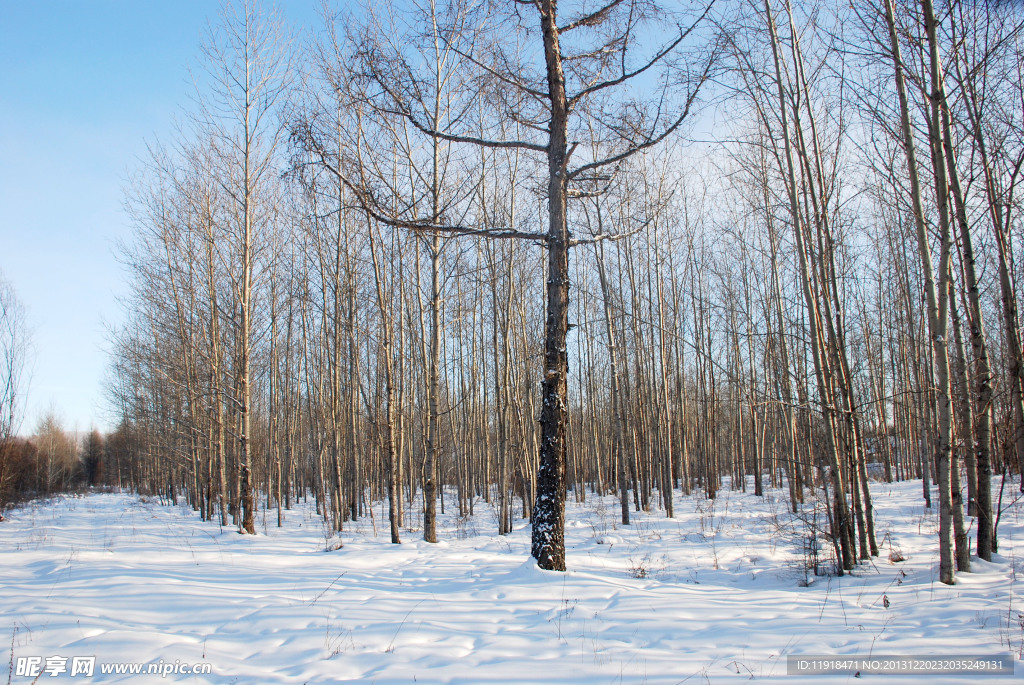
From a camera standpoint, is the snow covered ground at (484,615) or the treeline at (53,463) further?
the treeline at (53,463)

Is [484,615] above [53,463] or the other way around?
above

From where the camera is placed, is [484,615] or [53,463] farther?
[53,463]

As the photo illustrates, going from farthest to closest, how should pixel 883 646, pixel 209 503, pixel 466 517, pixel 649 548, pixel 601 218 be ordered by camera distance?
1. pixel 209 503
2. pixel 466 517
3. pixel 601 218
4. pixel 649 548
5. pixel 883 646

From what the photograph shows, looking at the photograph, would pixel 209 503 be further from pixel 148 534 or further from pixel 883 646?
pixel 883 646

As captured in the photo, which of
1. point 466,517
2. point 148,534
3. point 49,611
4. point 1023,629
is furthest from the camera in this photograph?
point 466,517

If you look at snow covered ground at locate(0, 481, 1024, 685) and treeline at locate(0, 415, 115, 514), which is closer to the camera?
snow covered ground at locate(0, 481, 1024, 685)

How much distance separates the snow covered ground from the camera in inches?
123

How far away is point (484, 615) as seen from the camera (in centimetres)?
416

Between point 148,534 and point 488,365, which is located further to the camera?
point 488,365

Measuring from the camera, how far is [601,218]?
42.2 feet

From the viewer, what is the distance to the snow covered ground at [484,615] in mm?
3121

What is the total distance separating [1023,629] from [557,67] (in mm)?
6403

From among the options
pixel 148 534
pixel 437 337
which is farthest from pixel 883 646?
pixel 148 534

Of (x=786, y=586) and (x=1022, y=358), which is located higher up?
(x=1022, y=358)
